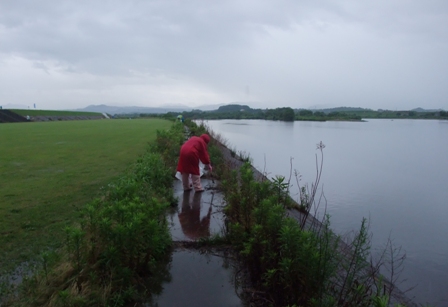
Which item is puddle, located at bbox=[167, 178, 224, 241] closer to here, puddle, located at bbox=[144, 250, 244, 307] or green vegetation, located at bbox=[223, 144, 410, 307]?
puddle, located at bbox=[144, 250, 244, 307]

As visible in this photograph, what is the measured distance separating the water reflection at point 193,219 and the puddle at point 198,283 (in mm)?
631

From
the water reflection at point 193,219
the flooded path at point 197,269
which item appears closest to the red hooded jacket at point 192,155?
the water reflection at point 193,219

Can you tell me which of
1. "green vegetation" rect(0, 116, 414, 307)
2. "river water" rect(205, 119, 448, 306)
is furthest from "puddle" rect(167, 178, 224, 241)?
"river water" rect(205, 119, 448, 306)

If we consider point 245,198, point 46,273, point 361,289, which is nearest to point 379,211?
point 245,198

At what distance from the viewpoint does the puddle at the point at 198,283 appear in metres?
3.40

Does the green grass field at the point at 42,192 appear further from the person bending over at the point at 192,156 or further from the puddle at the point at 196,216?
the person bending over at the point at 192,156

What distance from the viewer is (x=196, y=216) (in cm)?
590

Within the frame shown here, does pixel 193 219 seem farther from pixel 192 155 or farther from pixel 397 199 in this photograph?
pixel 397 199

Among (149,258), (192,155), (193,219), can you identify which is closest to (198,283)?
(149,258)

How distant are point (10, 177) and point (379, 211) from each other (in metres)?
10.4

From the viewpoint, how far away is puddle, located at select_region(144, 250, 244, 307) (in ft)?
11.1

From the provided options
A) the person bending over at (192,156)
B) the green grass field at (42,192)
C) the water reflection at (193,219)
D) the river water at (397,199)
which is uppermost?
the person bending over at (192,156)

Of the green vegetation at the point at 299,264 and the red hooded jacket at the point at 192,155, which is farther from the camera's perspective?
the red hooded jacket at the point at 192,155

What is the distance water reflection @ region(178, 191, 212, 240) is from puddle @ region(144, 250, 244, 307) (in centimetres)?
63
